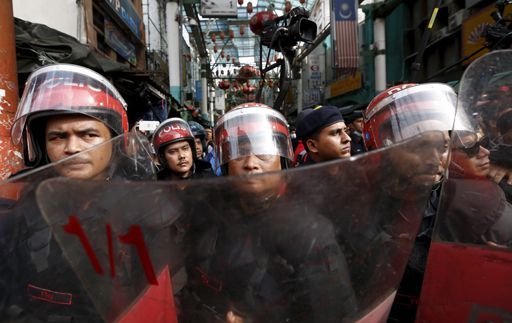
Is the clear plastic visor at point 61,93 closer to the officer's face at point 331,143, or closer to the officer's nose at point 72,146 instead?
the officer's nose at point 72,146

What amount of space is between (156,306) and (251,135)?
46.7 inches

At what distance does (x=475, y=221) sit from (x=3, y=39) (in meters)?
3.37

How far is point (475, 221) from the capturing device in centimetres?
88

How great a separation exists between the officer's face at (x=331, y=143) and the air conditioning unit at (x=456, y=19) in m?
7.95

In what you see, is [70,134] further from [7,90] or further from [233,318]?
[7,90]

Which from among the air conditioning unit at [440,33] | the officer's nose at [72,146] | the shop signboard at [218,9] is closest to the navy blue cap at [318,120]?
the officer's nose at [72,146]

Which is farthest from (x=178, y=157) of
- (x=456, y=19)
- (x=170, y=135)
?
(x=456, y=19)

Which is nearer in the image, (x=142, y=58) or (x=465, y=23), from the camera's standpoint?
(x=465, y=23)

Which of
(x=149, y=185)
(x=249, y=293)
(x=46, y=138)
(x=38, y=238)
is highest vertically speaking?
(x=46, y=138)

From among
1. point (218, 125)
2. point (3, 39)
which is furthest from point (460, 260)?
point (3, 39)

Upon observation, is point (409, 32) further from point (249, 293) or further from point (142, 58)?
point (249, 293)

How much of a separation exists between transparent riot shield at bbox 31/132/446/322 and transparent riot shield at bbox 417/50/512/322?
200 millimetres

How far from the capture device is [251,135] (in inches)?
71.7

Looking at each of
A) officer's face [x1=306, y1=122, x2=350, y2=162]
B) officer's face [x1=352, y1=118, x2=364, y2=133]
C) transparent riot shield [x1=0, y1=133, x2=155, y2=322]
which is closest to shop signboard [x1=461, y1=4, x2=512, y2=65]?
officer's face [x1=352, y1=118, x2=364, y2=133]
